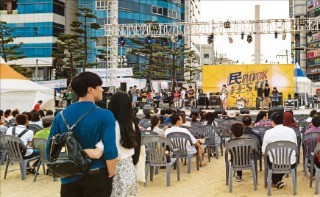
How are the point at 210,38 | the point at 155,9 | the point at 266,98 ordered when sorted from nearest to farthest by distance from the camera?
1. the point at 266,98
2. the point at 210,38
3. the point at 155,9

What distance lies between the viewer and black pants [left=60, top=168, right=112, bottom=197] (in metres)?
3.26

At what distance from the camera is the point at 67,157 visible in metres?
3.15

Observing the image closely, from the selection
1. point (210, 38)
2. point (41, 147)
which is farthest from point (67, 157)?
point (210, 38)

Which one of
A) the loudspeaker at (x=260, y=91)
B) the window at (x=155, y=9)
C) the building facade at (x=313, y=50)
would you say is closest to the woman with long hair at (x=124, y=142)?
the loudspeaker at (x=260, y=91)

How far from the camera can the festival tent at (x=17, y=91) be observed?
20.2 m

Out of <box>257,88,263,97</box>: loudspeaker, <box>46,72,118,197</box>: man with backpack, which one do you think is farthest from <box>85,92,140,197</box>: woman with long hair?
Answer: <box>257,88,263,97</box>: loudspeaker

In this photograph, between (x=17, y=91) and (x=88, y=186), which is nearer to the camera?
(x=88, y=186)

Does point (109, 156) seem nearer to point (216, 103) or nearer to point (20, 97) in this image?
point (20, 97)

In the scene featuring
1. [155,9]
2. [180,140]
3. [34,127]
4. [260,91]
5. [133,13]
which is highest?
[155,9]

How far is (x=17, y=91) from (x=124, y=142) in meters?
17.7

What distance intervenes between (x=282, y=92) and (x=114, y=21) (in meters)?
12.8

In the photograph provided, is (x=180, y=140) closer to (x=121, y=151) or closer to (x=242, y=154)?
(x=242, y=154)

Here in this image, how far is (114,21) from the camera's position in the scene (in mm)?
31422

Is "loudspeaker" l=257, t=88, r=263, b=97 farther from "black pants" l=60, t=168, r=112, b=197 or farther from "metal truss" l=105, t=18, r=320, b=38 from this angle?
"black pants" l=60, t=168, r=112, b=197
